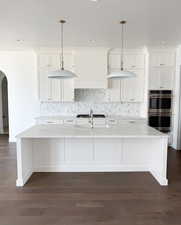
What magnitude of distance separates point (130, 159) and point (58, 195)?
1.52 m

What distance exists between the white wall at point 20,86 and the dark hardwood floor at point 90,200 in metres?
2.40

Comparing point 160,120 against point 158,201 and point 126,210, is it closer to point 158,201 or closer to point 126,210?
point 158,201

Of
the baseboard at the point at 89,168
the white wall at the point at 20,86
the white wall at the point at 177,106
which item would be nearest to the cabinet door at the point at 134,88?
the white wall at the point at 177,106

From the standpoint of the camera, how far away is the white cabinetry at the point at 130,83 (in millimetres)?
5262

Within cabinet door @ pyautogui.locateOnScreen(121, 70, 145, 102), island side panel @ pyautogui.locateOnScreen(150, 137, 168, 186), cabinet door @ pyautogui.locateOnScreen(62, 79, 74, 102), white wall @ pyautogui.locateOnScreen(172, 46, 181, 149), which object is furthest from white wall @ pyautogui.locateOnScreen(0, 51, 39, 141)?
white wall @ pyautogui.locateOnScreen(172, 46, 181, 149)

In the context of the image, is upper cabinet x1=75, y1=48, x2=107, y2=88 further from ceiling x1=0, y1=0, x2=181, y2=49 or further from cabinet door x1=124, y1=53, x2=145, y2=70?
cabinet door x1=124, y1=53, x2=145, y2=70

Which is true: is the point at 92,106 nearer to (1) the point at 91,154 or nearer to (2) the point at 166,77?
(2) the point at 166,77

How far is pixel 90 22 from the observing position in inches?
130

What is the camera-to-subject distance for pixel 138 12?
2891 millimetres

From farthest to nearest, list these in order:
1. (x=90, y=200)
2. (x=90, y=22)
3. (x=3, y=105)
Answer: (x=3, y=105) → (x=90, y=22) → (x=90, y=200)

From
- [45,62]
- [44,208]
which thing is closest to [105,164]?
[44,208]

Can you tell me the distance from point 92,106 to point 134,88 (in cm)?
141

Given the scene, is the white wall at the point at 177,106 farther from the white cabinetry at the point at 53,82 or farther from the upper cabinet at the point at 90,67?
the white cabinetry at the point at 53,82

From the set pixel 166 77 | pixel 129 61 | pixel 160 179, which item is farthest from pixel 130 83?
pixel 160 179
